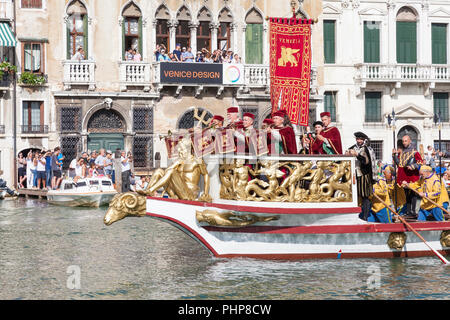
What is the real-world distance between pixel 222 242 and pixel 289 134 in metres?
2.05

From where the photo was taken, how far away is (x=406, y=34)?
114 feet

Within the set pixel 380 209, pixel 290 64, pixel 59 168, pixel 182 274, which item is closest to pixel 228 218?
pixel 182 274

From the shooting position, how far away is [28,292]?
36.8 feet

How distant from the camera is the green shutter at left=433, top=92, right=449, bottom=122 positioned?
3553 centimetres

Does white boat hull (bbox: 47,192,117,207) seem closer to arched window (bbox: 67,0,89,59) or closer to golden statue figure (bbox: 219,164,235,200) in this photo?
arched window (bbox: 67,0,89,59)

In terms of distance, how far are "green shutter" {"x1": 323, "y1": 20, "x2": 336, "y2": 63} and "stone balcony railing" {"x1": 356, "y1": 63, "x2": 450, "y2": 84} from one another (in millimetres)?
1223

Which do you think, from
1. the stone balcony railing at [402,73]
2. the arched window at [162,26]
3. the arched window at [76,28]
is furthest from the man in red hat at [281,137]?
the stone balcony railing at [402,73]

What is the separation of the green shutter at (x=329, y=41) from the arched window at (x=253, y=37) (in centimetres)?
299

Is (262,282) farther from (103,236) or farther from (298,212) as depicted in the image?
(103,236)

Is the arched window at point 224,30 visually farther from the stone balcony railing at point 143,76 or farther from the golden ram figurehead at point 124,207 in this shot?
the golden ram figurehead at point 124,207

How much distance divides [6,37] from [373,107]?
15441 mm

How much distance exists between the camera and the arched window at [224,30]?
32.8 m

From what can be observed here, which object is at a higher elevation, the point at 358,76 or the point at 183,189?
the point at 358,76
